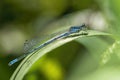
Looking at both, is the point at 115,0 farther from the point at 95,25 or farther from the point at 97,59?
the point at 95,25

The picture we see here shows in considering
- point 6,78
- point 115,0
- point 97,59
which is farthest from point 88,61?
point 6,78

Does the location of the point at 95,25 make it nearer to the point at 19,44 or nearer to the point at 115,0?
the point at 19,44

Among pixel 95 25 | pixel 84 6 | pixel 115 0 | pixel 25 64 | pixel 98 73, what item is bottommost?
pixel 25 64

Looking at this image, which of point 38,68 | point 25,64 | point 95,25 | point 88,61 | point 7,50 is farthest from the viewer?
point 7,50

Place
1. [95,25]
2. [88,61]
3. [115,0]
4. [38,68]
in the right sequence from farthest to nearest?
[95,25]
[38,68]
[88,61]
[115,0]

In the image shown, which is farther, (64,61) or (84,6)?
(84,6)

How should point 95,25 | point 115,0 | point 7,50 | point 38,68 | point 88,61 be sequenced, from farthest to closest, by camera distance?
point 7,50 < point 95,25 < point 38,68 < point 88,61 < point 115,0

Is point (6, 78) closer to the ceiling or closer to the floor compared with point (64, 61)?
closer to the floor

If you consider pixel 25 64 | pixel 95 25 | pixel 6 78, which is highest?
pixel 95 25

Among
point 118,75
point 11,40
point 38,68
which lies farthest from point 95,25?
point 118,75
